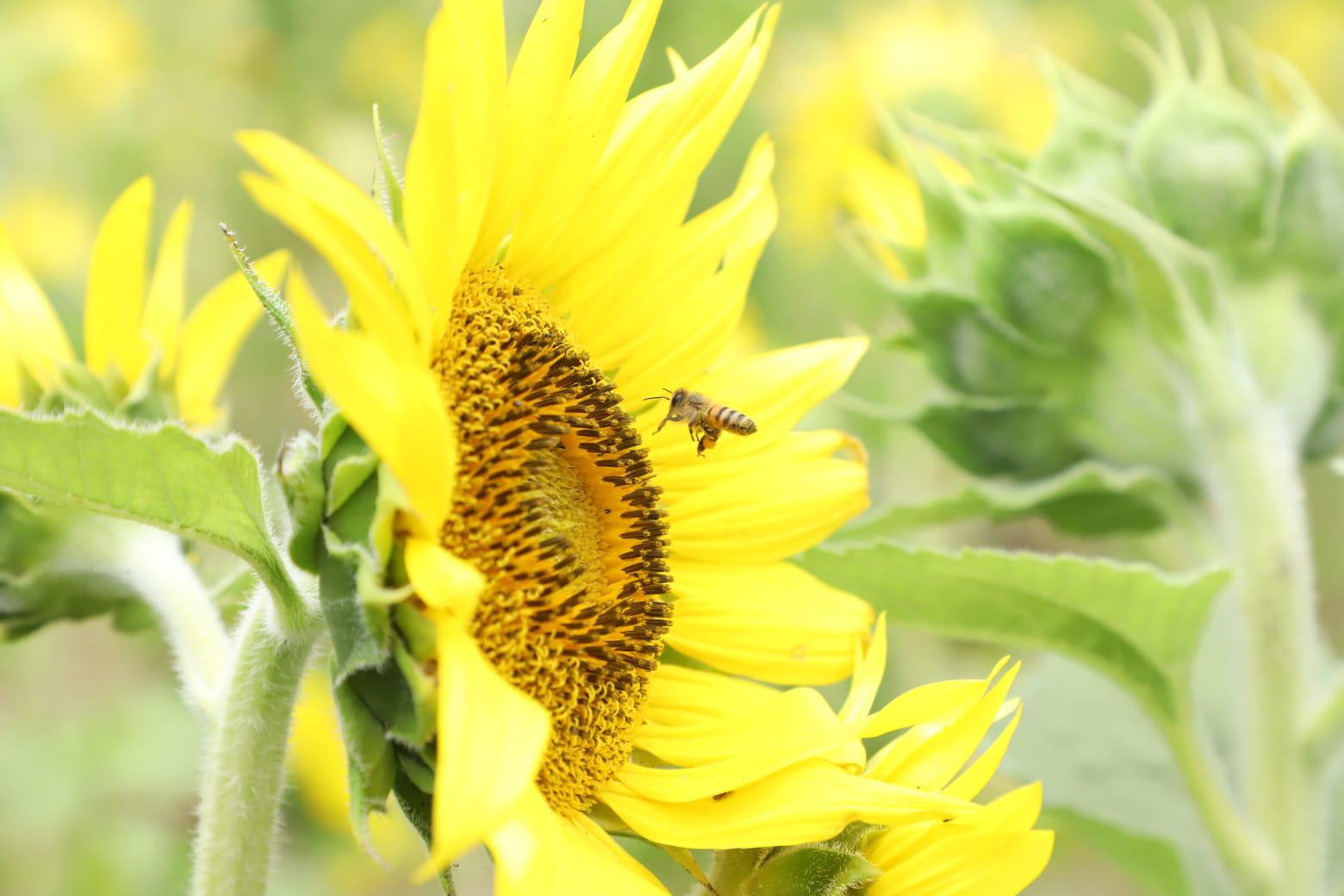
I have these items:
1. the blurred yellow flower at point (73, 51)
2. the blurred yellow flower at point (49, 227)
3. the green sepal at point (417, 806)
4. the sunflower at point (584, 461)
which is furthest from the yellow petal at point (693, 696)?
the blurred yellow flower at point (49, 227)

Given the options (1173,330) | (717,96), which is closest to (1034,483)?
(1173,330)

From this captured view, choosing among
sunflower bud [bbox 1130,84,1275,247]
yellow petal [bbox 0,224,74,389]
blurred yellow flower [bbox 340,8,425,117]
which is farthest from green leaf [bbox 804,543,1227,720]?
blurred yellow flower [bbox 340,8,425,117]

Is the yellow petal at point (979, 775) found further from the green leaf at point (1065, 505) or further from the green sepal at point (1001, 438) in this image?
the green sepal at point (1001, 438)

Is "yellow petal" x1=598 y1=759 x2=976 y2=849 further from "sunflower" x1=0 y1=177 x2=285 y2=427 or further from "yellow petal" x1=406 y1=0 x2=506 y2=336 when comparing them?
"sunflower" x1=0 y1=177 x2=285 y2=427

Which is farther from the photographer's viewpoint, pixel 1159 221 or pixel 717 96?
pixel 1159 221

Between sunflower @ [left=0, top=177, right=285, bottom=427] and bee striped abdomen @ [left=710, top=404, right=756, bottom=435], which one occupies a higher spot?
sunflower @ [left=0, top=177, right=285, bottom=427]

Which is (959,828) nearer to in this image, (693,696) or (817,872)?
(817,872)

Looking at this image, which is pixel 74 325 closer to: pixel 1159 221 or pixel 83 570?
pixel 83 570
